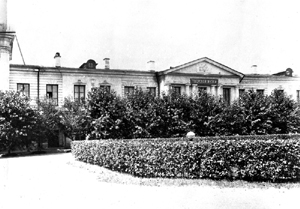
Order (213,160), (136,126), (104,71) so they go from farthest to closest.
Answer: (104,71) → (136,126) → (213,160)

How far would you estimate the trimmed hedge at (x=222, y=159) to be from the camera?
1227 cm

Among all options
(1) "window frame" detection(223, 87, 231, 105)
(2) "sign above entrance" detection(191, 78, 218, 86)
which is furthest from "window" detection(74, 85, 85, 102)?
(1) "window frame" detection(223, 87, 231, 105)

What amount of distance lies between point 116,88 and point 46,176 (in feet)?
79.1

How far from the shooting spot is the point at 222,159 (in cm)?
1245

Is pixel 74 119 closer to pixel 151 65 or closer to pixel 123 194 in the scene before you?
pixel 151 65

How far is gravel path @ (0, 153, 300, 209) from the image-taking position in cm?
909

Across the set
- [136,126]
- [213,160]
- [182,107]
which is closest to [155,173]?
[213,160]

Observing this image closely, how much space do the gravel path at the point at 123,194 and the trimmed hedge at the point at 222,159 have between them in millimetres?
805

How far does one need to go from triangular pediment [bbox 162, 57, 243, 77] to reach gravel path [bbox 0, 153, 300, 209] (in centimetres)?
2558

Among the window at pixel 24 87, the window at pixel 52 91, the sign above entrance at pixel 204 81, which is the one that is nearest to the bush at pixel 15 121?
the window at pixel 24 87

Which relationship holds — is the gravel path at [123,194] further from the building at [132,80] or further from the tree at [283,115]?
the building at [132,80]

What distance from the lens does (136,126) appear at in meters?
28.2

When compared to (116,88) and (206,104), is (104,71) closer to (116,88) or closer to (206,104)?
(116,88)

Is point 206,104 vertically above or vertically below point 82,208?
above
